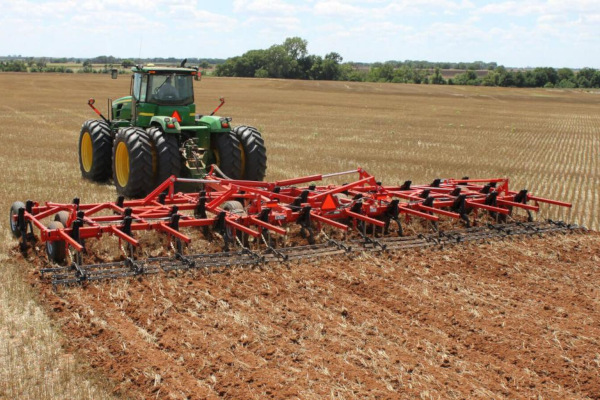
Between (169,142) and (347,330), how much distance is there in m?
5.27

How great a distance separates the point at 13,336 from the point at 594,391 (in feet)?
13.5

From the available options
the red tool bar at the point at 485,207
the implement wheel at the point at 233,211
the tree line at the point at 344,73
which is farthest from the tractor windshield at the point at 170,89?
the tree line at the point at 344,73

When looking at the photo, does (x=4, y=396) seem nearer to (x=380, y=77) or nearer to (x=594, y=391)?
(x=594, y=391)

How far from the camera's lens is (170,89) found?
10.6 metres

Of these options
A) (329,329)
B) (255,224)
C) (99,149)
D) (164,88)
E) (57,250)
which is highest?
(164,88)

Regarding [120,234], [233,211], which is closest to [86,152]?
[233,211]

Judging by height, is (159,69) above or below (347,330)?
above

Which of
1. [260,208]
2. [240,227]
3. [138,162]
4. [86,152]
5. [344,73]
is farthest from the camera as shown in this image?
[344,73]

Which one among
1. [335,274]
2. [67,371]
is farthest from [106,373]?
[335,274]

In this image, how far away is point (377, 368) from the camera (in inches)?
180

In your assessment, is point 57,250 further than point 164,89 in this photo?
No

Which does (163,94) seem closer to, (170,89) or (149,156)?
(170,89)

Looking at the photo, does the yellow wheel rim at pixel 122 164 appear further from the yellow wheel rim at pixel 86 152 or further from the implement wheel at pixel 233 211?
the implement wheel at pixel 233 211

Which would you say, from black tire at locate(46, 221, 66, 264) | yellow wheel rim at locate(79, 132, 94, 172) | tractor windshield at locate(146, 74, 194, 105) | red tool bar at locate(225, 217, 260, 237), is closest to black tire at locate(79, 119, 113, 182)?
yellow wheel rim at locate(79, 132, 94, 172)
